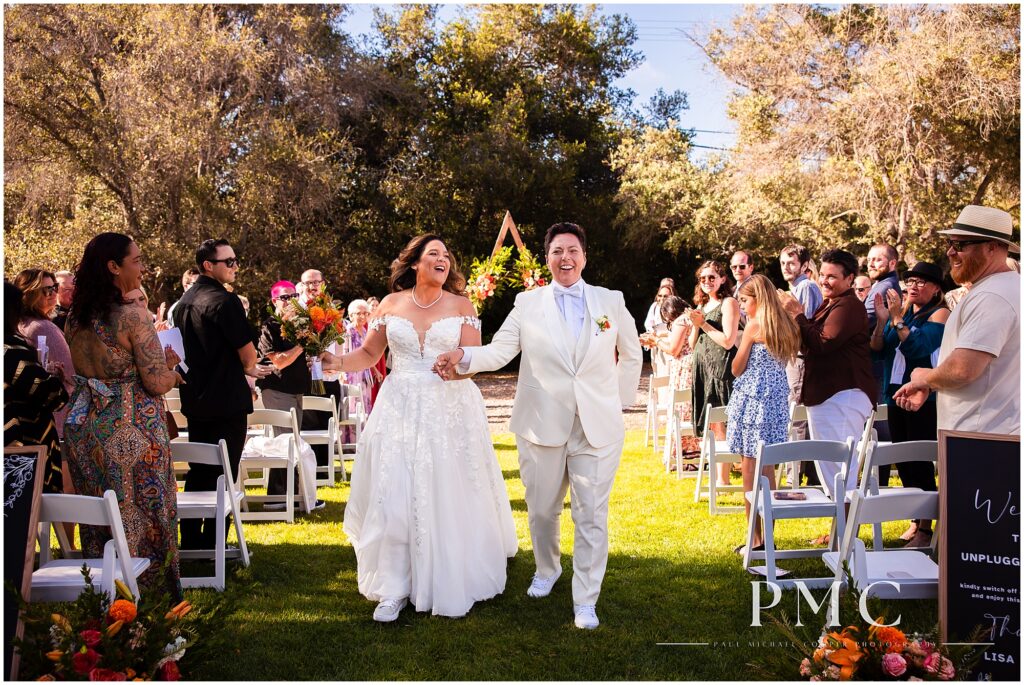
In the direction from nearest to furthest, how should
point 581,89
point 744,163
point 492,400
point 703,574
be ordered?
point 703,574, point 492,400, point 744,163, point 581,89

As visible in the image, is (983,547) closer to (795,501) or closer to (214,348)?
(795,501)

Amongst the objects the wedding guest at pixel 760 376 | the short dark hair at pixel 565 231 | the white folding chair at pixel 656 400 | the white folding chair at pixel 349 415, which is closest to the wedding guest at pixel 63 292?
the white folding chair at pixel 349 415

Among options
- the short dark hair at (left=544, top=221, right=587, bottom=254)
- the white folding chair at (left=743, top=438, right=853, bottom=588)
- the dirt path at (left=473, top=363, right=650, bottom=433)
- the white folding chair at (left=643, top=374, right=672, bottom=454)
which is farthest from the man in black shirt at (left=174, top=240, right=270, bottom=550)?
the white folding chair at (left=643, top=374, right=672, bottom=454)

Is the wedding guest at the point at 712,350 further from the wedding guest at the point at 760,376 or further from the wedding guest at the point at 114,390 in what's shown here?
the wedding guest at the point at 114,390

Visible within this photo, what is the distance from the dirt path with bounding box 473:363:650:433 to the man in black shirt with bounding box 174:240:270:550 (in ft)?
14.4

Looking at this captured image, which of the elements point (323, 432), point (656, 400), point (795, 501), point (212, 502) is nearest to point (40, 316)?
point (212, 502)

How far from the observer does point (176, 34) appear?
1650 cm

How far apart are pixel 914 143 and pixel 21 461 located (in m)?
16.4

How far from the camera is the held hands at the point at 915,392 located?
4.31 metres

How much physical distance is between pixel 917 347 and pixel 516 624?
12.7 feet

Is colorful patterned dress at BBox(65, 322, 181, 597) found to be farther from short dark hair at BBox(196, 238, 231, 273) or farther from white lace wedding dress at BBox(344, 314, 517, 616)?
short dark hair at BBox(196, 238, 231, 273)

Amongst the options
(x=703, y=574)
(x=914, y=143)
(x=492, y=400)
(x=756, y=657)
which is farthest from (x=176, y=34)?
(x=756, y=657)

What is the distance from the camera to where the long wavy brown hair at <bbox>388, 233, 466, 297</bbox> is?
543 centimetres

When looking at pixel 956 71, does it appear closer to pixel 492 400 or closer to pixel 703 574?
pixel 492 400
